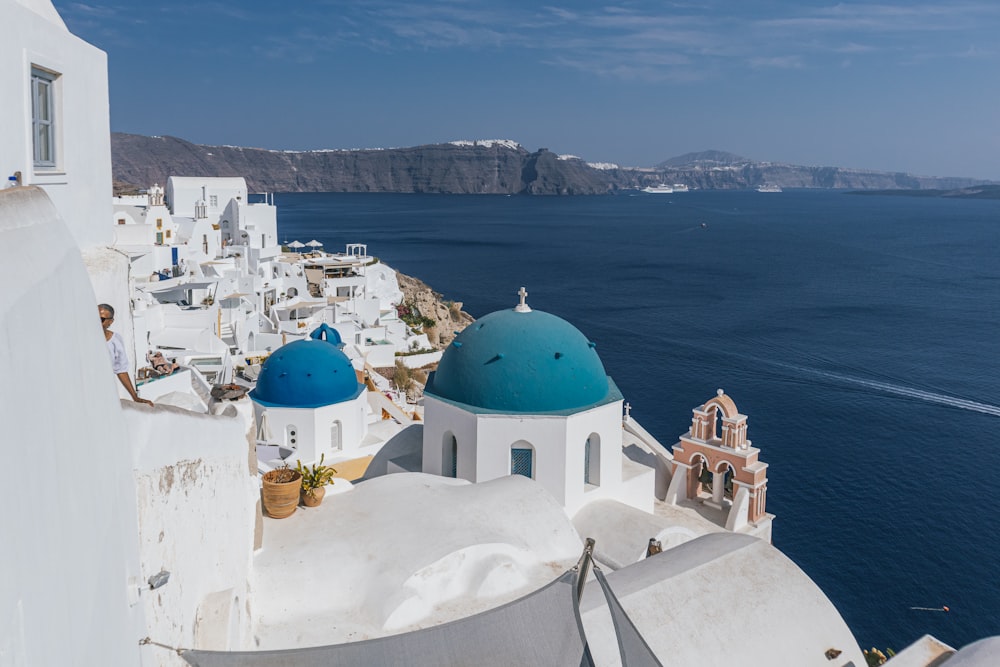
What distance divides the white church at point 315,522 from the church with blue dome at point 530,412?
1.4 inches

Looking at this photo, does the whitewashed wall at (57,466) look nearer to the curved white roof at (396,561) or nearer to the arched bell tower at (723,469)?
the curved white roof at (396,561)

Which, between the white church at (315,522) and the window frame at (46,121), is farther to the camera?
the window frame at (46,121)

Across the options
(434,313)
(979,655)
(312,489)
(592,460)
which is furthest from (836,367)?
(312,489)

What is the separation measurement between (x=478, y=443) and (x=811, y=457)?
68.8 ft

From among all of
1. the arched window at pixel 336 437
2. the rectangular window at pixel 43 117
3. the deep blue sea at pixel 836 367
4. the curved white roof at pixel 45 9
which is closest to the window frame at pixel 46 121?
the rectangular window at pixel 43 117

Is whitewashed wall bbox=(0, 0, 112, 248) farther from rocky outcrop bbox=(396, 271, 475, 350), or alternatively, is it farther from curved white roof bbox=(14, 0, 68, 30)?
rocky outcrop bbox=(396, 271, 475, 350)

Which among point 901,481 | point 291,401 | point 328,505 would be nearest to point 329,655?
point 328,505

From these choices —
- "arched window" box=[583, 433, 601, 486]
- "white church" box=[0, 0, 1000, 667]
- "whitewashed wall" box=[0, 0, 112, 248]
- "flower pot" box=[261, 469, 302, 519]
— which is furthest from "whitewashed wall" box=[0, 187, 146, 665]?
"arched window" box=[583, 433, 601, 486]

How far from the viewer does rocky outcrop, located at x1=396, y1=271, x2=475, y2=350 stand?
4450 cm

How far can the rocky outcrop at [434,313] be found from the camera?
44.5 metres

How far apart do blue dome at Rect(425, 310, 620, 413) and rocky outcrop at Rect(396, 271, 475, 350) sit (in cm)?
2852

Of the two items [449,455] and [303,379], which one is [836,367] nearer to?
[303,379]

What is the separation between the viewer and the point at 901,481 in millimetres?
28359

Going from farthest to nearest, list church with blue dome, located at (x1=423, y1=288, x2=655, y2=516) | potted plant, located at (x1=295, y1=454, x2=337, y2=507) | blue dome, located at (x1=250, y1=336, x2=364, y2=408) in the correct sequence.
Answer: blue dome, located at (x1=250, y1=336, x2=364, y2=408) < church with blue dome, located at (x1=423, y1=288, x2=655, y2=516) < potted plant, located at (x1=295, y1=454, x2=337, y2=507)
